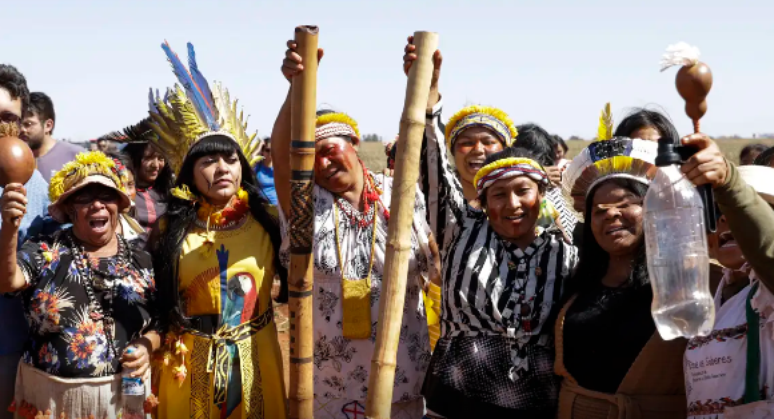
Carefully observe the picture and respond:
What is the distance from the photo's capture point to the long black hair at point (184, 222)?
3814 mm

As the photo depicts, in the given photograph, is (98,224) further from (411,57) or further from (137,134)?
(411,57)

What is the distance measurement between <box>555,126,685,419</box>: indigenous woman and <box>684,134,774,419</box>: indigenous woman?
8.1 inches

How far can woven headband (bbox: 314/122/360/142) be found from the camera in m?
3.84

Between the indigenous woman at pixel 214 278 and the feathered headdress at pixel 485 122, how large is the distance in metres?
1.33

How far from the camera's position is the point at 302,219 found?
3197mm

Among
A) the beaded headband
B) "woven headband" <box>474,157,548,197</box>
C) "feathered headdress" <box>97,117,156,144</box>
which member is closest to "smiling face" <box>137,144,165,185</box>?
"feathered headdress" <box>97,117,156,144</box>

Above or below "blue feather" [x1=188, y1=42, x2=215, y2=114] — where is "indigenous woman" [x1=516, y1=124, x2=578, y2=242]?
below

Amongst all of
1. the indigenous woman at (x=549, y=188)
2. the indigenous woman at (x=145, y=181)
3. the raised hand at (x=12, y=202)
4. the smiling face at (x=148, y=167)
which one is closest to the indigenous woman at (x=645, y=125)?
the indigenous woman at (x=549, y=188)

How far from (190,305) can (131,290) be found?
0.95 feet

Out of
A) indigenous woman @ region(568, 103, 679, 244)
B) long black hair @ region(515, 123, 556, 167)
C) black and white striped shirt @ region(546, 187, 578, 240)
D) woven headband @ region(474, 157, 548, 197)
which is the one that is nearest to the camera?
woven headband @ region(474, 157, 548, 197)

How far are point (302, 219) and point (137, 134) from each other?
5.92ft

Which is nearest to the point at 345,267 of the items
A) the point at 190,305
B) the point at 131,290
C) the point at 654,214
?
the point at 190,305

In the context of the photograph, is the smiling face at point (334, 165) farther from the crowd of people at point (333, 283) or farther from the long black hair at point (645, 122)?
the long black hair at point (645, 122)

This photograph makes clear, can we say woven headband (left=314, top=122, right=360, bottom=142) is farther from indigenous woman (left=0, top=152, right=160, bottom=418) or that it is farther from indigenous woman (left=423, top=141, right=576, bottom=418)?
indigenous woman (left=0, top=152, right=160, bottom=418)
